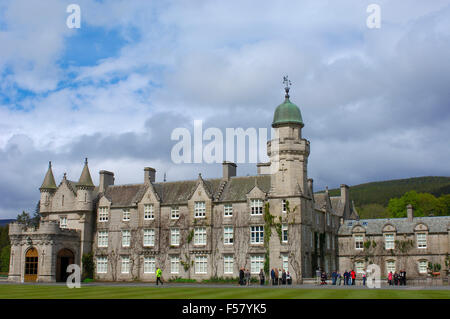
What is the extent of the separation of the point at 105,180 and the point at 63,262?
10.9m

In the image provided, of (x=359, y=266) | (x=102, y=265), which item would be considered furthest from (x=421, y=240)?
(x=102, y=265)

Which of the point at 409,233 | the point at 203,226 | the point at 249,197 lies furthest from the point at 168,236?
the point at 409,233

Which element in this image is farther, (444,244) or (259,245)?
(444,244)

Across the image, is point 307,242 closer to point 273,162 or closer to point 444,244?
point 273,162

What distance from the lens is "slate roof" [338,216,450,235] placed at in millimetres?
58781

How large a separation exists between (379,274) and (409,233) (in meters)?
5.71

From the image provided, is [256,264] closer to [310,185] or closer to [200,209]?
[200,209]

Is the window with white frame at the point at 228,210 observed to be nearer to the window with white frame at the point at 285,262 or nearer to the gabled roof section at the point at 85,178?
the window with white frame at the point at 285,262

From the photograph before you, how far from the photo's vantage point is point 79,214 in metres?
59.8

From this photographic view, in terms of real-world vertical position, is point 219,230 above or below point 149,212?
below

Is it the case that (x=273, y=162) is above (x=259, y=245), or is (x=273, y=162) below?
above

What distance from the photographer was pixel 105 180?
207 feet

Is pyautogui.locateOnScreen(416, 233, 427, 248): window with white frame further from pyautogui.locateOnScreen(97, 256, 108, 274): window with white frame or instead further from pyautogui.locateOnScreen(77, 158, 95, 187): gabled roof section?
pyautogui.locateOnScreen(77, 158, 95, 187): gabled roof section

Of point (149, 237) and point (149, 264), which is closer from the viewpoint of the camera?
point (149, 264)
